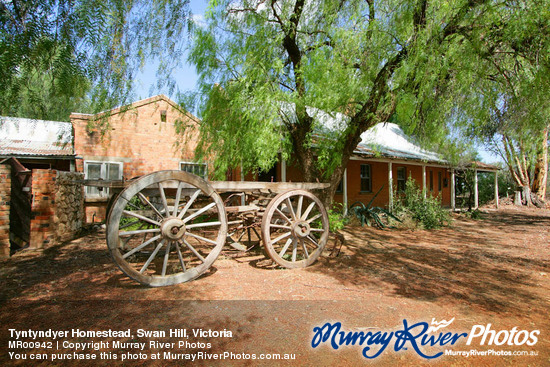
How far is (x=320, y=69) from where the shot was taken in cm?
646

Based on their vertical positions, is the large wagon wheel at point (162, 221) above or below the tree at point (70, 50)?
below

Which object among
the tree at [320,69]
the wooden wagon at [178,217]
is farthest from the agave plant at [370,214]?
the wooden wagon at [178,217]

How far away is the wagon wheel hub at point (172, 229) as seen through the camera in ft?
12.6

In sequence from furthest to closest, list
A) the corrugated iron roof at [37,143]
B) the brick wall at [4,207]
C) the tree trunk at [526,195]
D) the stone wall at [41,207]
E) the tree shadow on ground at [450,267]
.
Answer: the tree trunk at [526,195]
the corrugated iron roof at [37,143]
the stone wall at [41,207]
the brick wall at [4,207]
the tree shadow on ground at [450,267]

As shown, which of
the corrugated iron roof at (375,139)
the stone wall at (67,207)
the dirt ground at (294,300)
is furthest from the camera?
the corrugated iron roof at (375,139)

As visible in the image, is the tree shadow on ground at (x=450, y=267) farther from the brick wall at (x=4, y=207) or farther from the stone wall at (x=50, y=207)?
the stone wall at (x=50, y=207)

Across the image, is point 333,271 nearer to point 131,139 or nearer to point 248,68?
point 248,68

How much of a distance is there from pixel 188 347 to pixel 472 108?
7026mm

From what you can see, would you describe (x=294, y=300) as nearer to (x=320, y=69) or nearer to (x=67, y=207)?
(x=320, y=69)

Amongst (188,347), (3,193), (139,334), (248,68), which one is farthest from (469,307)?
(3,193)

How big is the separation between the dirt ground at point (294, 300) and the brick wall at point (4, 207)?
1.26ft

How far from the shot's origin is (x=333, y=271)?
200 inches

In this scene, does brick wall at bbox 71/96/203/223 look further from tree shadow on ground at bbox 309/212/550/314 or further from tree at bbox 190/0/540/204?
tree shadow on ground at bbox 309/212/550/314

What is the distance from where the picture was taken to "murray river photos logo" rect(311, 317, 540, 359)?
2.66 meters
